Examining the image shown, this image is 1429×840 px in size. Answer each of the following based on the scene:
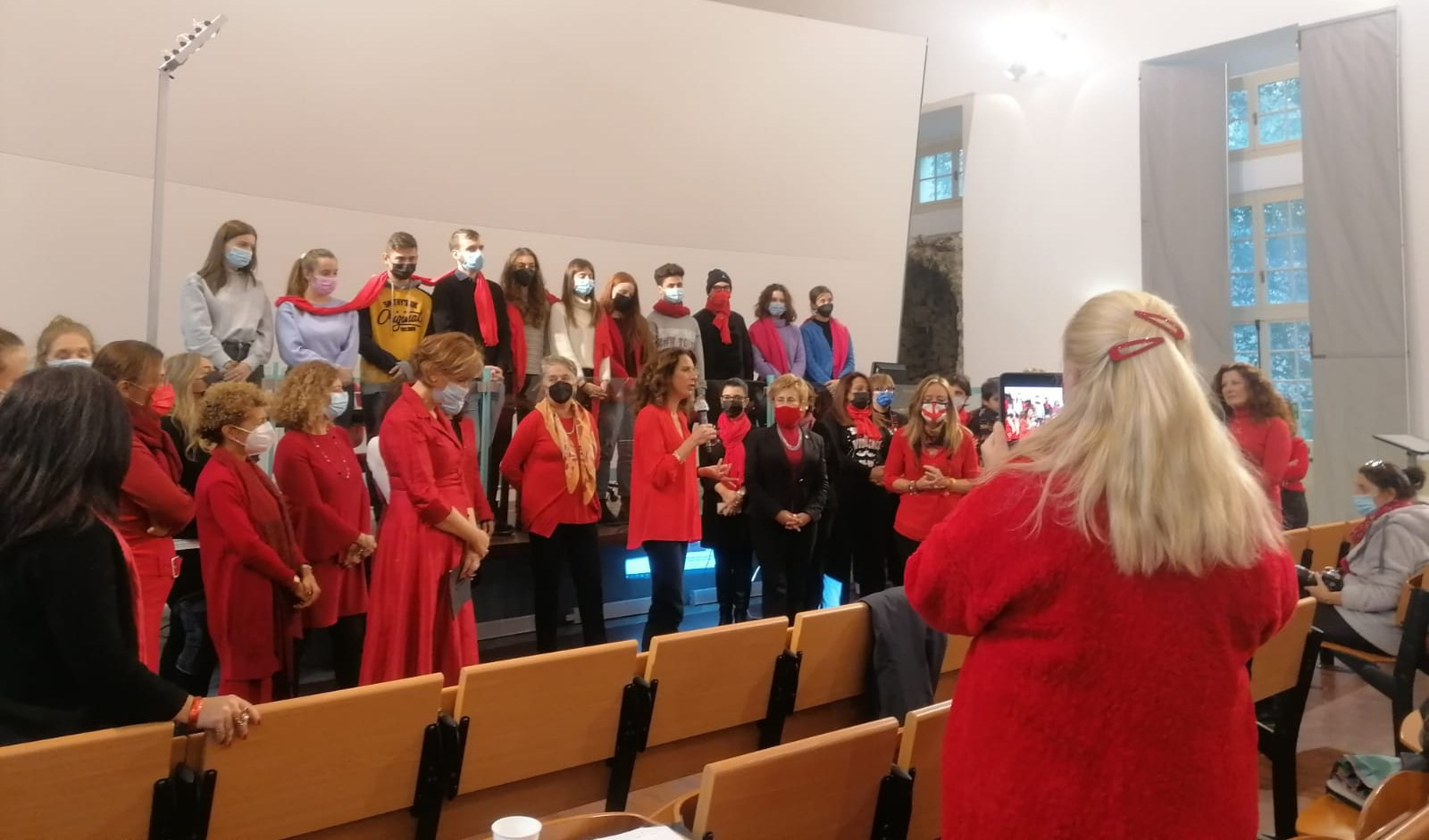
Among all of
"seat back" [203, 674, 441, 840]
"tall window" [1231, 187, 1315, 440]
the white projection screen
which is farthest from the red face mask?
"tall window" [1231, 187, 1315, 440]

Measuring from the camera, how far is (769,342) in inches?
241

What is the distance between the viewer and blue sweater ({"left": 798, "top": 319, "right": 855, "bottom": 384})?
634 centimetres

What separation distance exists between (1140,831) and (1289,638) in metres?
1.97

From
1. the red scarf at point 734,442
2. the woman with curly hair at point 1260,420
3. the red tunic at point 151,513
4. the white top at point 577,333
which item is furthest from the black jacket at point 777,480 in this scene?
the red tunic at point 151,513

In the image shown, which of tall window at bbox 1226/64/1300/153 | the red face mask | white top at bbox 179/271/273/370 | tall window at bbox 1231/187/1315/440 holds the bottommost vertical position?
the red face mask

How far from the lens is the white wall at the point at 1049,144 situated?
8336 millimetres

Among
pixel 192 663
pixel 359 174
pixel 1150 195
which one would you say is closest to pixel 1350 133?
pixel 1150 195

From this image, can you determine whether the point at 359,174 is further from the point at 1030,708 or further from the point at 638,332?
the point at 1030,708

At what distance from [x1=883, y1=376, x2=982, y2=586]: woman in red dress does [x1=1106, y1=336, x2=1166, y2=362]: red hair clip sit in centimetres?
304

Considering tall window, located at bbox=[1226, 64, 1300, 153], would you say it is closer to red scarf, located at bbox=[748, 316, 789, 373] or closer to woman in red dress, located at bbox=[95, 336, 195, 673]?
red scarf, located at bbox=[748, 316, 789, 373]

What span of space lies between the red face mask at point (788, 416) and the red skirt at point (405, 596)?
170cm

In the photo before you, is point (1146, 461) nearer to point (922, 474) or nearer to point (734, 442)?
point (922, 474)

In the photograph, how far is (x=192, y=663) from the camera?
3195 mm

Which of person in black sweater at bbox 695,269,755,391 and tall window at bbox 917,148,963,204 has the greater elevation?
tall window at bbox 917,148,963,204
